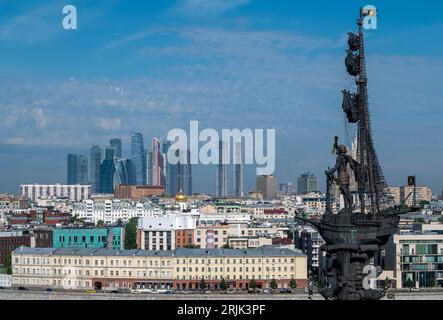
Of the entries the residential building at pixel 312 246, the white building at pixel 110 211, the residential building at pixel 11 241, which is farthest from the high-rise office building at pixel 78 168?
the residential building at pixel 312 246

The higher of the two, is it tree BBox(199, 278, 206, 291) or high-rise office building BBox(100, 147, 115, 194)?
high-rise office building BBox(100, 147, 115, 194)

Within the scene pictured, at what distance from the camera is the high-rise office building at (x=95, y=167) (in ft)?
414

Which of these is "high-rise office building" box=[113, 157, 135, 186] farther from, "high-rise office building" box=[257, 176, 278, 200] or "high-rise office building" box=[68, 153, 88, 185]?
"high-rise office building" box=[257, 176, 278, 200]

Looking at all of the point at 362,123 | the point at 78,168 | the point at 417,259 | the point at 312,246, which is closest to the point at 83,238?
the point at 312,246

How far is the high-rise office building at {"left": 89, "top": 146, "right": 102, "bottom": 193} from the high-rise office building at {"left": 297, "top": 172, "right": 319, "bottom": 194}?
34.7 metres

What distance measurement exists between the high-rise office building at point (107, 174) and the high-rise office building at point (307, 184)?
3144 cm

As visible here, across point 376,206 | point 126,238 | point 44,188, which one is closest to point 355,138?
point 376,206

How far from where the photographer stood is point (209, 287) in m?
33.0

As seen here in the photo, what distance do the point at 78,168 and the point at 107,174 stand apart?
28.7 feet

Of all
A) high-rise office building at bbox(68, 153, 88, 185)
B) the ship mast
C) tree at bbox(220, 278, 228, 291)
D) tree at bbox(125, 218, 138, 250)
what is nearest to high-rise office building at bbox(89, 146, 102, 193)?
high-rise office building at bbox(68, 153, 88, 185)

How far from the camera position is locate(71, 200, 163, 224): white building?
66.5 m

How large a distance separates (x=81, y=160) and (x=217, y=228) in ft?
295
